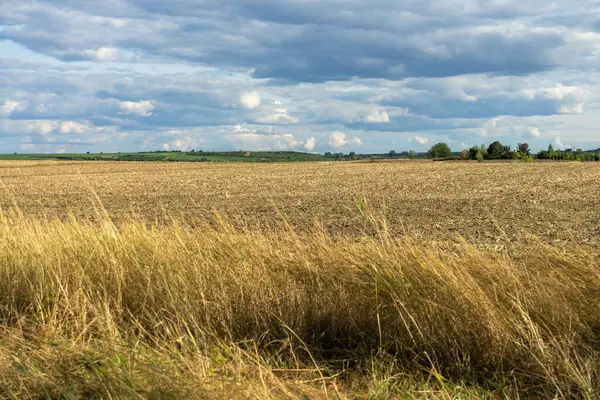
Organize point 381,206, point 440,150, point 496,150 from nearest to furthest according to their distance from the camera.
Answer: point 381,206, point 496,150, point 440,150

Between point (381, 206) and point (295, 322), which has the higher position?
point (295, 322)

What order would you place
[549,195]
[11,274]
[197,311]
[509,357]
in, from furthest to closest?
[549,195] → [11,274] → [197,311] → [509,357]

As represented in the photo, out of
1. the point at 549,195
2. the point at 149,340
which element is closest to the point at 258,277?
the point at 149,340

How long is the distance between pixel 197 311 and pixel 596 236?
41.3ft

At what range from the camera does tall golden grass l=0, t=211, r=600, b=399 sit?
3.82 m

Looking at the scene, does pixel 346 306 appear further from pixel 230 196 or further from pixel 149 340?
pixel 230 196

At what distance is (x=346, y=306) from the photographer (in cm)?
509

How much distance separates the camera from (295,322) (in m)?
5.05

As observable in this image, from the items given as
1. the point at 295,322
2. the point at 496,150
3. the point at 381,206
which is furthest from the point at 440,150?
the point at 295,322

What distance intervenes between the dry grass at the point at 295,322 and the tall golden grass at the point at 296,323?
0.02 meters

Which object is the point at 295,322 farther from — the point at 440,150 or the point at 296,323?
the point at 440,150

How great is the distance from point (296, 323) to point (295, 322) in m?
0.01

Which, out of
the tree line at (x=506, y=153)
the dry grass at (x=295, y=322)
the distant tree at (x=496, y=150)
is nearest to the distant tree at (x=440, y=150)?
the tree line at (x=506, y=153)

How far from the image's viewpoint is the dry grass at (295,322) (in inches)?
151
